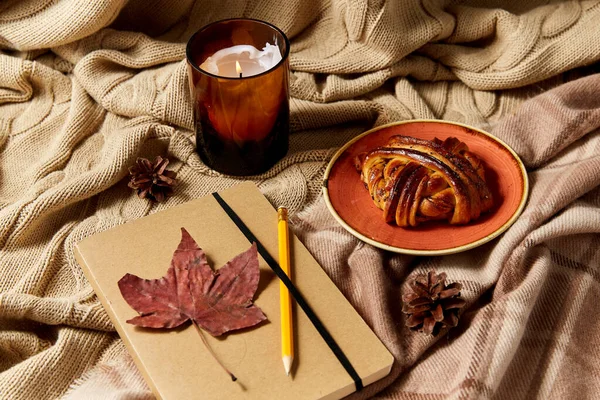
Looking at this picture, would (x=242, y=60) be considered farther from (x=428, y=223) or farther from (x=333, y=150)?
(x=428, y=223)

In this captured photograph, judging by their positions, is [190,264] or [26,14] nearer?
[190,264]

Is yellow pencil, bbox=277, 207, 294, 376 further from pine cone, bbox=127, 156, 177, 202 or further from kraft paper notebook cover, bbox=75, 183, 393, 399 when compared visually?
pine cone, bbox=127, 156, 177, 202

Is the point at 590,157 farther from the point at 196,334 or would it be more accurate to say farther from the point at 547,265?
the point at 196,334

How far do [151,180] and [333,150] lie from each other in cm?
26

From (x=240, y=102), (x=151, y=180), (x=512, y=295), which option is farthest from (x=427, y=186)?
(x=151, y=180)

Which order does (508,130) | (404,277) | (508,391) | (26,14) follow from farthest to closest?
(26,14) → (508,130) → (404,277) → (508,391)

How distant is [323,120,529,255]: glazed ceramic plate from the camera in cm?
91

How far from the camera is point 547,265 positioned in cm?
88

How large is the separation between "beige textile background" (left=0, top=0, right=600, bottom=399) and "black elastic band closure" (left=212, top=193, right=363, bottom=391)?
0.20ft

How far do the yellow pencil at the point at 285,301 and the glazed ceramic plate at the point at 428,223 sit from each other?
0.07 meters

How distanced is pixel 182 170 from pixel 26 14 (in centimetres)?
38

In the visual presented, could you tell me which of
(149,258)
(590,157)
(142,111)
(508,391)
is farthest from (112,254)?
(590,157)

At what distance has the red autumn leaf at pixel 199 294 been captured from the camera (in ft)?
2.67

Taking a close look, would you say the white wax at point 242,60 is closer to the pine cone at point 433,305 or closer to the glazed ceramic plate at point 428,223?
the glazed ceramic plate at point 428,223
